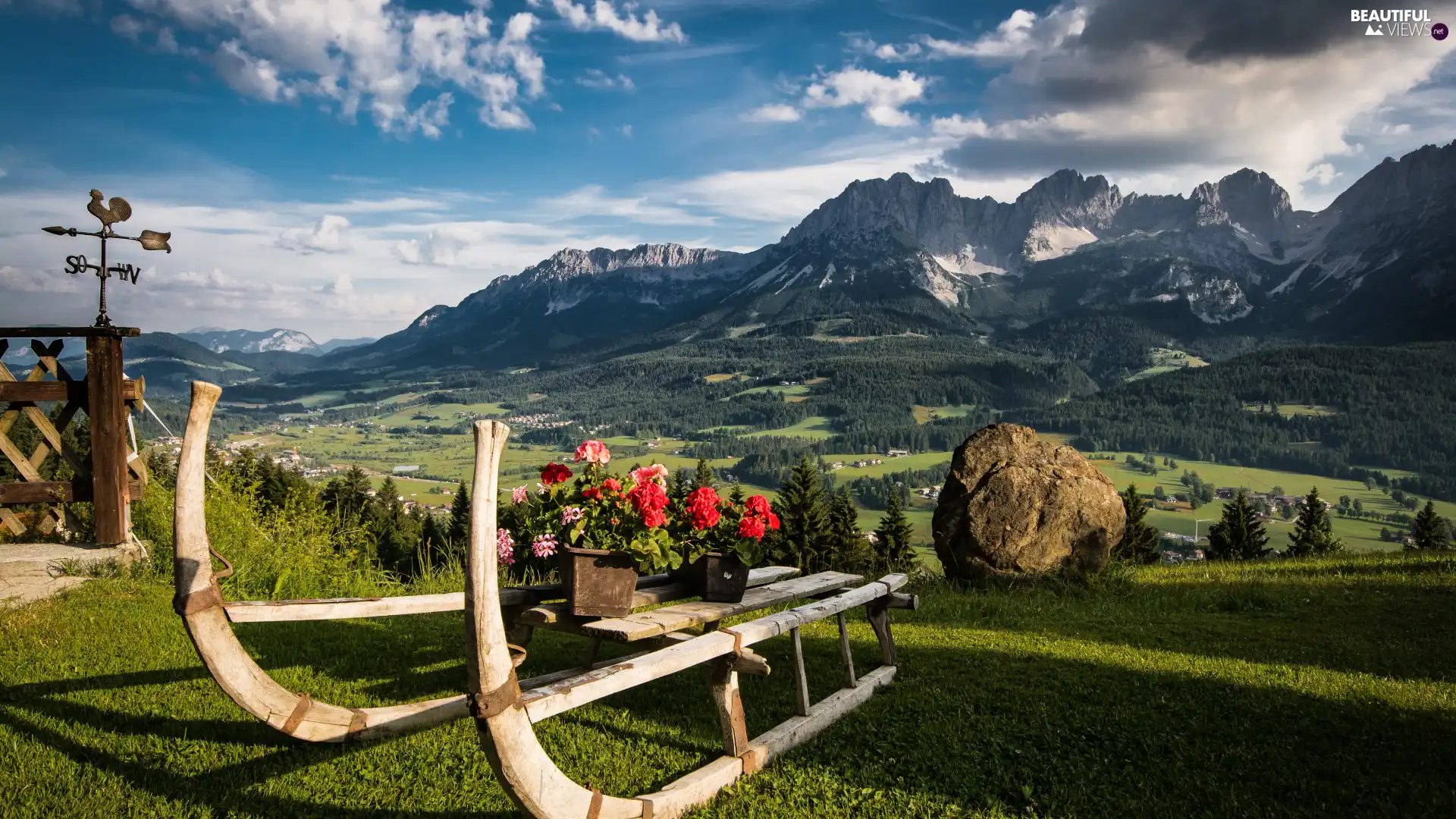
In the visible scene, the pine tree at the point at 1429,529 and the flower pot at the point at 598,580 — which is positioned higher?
the flower pot at the point at 598,580

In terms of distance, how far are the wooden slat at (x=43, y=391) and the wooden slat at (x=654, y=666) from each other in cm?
720

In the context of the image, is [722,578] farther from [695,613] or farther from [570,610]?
[570,610]

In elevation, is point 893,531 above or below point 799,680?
below

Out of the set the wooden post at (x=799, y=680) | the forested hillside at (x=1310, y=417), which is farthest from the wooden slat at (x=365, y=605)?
the forested hillside at (x=1310, y=417)

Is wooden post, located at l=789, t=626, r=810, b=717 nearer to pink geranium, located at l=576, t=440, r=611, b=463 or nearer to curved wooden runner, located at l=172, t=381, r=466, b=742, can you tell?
pink geranium, located at l=576, t=440, r=611, b=463

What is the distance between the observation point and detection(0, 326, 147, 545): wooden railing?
26.1 ft

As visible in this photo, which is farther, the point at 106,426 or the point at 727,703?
the point at 106,426

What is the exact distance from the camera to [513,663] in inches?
136

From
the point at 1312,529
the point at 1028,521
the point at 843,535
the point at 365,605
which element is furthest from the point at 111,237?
the point at 1312,529

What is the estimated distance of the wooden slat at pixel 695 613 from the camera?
4.50 m

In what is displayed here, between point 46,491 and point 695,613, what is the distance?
747cm

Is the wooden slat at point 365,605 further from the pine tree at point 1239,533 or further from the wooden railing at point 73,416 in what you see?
the pine tree at point 1239,533

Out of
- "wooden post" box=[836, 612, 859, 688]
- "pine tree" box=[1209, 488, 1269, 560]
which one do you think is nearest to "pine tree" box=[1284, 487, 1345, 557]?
"pine tree" box=[1209, 488, 1269, 560]

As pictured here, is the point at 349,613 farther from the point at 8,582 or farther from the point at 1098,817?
the point at 8,582
